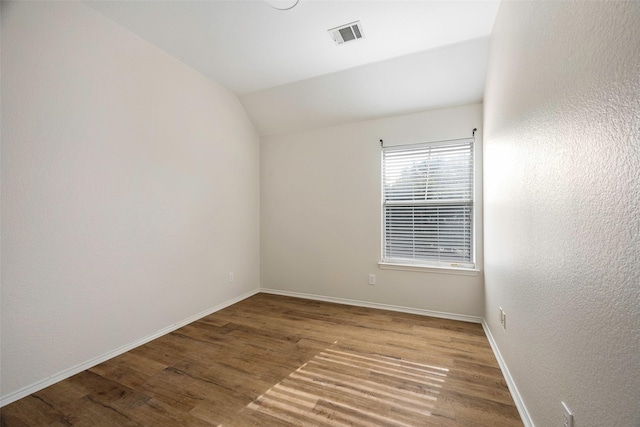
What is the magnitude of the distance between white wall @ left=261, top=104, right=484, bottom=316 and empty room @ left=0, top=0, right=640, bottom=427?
28 millimetres

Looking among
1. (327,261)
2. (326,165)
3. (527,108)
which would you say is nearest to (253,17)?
(326,165)

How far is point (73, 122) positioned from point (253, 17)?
1.58 metres

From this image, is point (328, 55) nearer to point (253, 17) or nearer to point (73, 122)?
point (253, 17)

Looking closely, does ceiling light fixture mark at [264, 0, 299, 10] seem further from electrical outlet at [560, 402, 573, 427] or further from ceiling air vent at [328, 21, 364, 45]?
electrical outlet at [560, 402, 573, 427]

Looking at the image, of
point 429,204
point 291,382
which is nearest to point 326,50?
point 429,204

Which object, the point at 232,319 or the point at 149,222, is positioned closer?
the point at 149,222

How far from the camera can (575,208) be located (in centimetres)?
95

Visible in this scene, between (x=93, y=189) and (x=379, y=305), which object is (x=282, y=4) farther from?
(x=379, y=305)

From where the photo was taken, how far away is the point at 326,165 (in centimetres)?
360

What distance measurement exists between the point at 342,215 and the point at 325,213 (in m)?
0.25

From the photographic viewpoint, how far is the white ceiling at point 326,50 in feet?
6.73

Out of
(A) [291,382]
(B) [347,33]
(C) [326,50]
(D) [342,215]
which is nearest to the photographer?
(A) [291,382]

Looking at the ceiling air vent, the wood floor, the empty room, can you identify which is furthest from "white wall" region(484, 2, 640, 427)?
the ceiling air vent

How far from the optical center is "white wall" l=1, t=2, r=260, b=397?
5.51 feet
